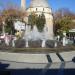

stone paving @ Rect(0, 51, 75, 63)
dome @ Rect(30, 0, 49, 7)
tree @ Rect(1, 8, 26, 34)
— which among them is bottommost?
stone paving @ Rect(0, 51, 75, 63)

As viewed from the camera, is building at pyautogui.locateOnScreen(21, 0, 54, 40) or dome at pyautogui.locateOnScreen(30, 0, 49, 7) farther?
building at pyautogui.locateOnScreen(21, 0, 54, 40)

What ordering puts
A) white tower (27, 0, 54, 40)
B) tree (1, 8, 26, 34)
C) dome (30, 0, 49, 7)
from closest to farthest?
dome (30, 0, 49, 7), white tower (27, 0, 54, 40), tree (1, 8, 26, 34)

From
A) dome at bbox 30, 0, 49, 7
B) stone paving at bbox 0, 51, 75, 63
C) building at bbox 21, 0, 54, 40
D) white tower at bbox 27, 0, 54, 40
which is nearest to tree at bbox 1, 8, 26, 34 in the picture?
building at bbox 21, 0, 54, 40

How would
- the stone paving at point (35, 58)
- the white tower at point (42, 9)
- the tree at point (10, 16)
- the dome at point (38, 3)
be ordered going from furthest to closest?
the tree at point (10, 16) < the white tower at point (42, 9) < the dome at point (38, 3) < the stone paving at point (35, 58)

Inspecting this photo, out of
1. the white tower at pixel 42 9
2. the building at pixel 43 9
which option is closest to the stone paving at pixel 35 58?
the building at pixel 43 9

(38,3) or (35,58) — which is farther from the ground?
(38,3)

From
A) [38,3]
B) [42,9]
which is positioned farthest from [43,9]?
[38,3]

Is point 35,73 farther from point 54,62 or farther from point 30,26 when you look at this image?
point 30,26

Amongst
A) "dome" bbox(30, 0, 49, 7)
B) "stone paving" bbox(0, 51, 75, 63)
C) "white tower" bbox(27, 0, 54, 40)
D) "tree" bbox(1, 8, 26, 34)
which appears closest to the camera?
"stone paving" bbox(0, 51, 75, 63)

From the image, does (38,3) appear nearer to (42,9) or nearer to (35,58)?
(42,9)

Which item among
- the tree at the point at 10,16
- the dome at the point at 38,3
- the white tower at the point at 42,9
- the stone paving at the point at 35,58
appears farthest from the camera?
the tree at the point at 10,16

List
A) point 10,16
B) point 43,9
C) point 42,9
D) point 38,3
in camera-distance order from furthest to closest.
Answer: point 10,16 < point 42,9 < point 43,9 < point 38,3

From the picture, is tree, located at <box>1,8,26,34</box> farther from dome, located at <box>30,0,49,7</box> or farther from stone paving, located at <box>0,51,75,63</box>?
stone paving, located at <box>0,51,75,63</box>

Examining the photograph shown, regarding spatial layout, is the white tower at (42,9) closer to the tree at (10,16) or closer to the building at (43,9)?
the building at (43,9)
